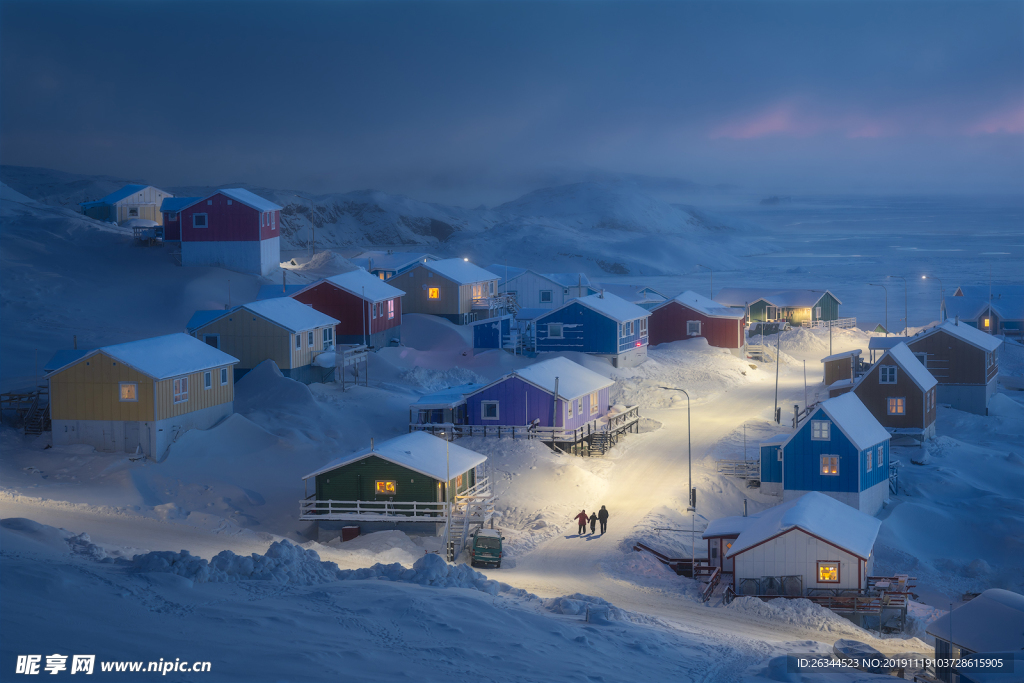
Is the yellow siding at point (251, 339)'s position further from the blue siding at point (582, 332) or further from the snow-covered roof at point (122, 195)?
the snow-covered roof at point (122, 195)

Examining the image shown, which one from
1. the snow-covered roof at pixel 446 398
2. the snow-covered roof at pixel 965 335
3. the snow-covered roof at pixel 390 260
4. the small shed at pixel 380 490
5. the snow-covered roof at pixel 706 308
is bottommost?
the small shed at pixel 380 490

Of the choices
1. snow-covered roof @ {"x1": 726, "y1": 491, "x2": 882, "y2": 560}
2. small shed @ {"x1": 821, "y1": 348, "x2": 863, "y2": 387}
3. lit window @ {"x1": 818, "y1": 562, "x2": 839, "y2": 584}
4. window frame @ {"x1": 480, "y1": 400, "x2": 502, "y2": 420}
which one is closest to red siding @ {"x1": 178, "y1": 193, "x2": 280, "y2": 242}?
window frame @ {"x1": 480, "y1": 400, "x2": 502, "y2": 420}

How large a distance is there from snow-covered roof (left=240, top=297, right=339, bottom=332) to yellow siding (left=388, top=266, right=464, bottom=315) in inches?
641

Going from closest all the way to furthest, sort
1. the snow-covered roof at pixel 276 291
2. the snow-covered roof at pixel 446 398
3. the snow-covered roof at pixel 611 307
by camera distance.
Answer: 1. the snow-covered roof at pixel 446 398
2. the snow-covered roof at pixel 611 307
3. the snow-covered roof at pixel 276 291

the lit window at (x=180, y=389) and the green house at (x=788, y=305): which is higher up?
the green house at (x=788, y=305)

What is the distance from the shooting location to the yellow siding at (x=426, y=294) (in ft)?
228

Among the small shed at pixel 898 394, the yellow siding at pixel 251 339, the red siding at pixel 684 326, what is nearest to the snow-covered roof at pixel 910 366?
the small shed at pixel 898 394

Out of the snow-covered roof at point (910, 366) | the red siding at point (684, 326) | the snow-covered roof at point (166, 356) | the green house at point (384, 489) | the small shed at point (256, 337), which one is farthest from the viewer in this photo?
the red siding at point (684, 326)

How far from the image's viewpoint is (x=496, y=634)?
71.2ft

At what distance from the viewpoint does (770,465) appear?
4006cm

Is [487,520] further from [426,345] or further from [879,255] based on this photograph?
[879,255]

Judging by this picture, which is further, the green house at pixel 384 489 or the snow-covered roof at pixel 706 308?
the snow-covered roof at pixel 706 308

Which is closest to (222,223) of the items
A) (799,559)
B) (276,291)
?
(276,291)

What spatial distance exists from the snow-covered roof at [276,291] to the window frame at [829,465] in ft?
112
